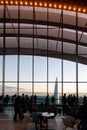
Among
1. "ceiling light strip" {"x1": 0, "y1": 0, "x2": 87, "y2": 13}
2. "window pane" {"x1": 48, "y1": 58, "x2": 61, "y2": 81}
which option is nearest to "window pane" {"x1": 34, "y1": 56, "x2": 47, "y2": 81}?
"window pane" {"x1": 48, "y1": 58, "x2": 61, "y2": 81}

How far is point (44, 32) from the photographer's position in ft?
101

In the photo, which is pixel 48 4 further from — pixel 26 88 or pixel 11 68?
pixel 11 68

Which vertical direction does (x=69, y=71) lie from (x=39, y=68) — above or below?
below

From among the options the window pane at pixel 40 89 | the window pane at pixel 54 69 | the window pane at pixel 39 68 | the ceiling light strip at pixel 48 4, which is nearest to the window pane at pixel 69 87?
the window pane at pixel 54 69

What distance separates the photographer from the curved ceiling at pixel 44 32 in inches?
1153

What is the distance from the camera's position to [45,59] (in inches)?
1228

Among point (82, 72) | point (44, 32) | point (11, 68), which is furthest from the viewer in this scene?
point (11, 68)

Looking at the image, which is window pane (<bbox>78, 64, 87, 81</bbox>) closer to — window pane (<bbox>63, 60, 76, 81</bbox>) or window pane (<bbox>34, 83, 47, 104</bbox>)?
window pane (<bbox>63, 60, 76, 81</bbox>)

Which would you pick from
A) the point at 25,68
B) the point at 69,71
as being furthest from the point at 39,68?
the point at 69,71

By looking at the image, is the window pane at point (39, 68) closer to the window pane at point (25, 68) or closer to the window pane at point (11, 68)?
the window pane at point (25, 68)

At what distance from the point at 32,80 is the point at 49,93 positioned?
196cm

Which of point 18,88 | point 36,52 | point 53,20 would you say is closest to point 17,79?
point 18,88

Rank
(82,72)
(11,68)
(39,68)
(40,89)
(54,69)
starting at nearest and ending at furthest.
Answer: (40,89), (54,69), (82,72), (39,68), (11,68)

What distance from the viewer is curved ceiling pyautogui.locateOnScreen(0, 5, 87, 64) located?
1153 inches
